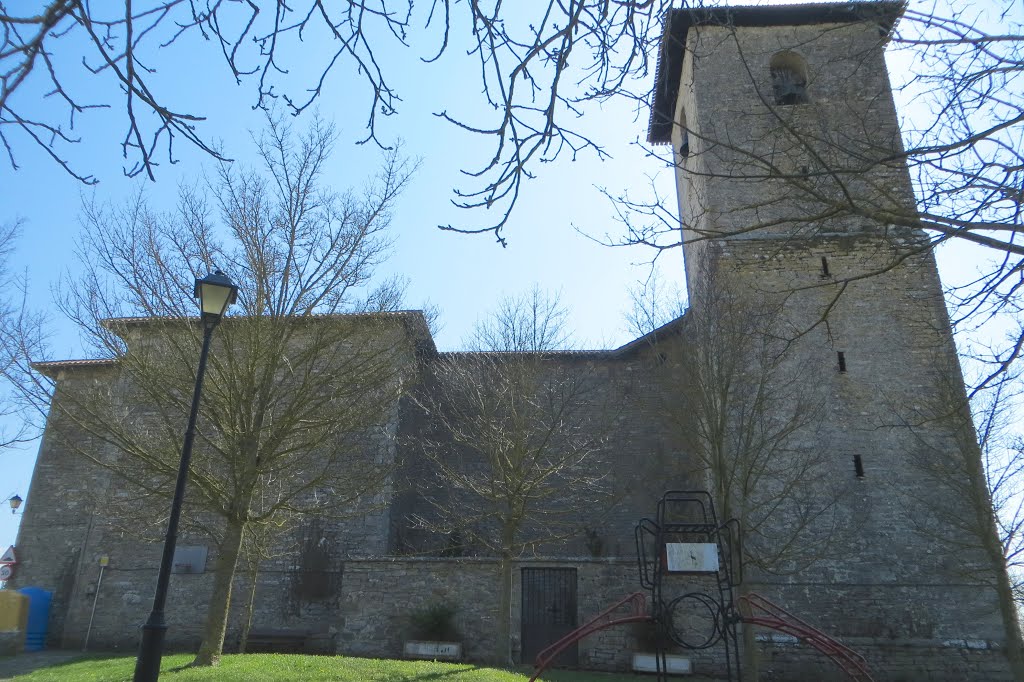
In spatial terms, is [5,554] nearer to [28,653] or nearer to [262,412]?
[28,653]

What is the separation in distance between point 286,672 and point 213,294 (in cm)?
528

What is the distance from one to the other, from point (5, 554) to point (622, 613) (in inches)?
596

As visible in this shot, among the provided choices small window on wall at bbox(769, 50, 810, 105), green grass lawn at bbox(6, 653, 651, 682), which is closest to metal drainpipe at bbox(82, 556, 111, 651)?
green grass lawn at bbox(6, 653, 651, 682)

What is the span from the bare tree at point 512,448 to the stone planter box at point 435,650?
88cm

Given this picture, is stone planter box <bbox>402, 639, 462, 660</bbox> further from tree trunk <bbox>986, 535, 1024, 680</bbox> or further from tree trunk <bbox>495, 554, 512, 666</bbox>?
tree trunk <bbox>986, 535, 1024, 680</bbox>

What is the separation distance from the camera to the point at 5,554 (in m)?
18.0

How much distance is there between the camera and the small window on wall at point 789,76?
17.3 m

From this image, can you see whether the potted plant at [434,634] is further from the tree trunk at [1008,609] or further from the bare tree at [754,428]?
the tree trunk at [1008,609]

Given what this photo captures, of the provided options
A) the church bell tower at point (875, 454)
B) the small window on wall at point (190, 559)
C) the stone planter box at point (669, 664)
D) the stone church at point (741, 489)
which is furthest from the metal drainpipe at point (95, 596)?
the church bell tower at point (875, 454)

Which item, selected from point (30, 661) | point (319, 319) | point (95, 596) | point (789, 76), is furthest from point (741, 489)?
point (95, 596)

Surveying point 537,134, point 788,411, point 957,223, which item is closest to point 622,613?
point 788,411

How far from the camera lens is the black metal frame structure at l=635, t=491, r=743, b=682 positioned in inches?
255

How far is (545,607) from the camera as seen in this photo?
13.8 metres

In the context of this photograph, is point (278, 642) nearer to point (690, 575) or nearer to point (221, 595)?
point (221, 595)
